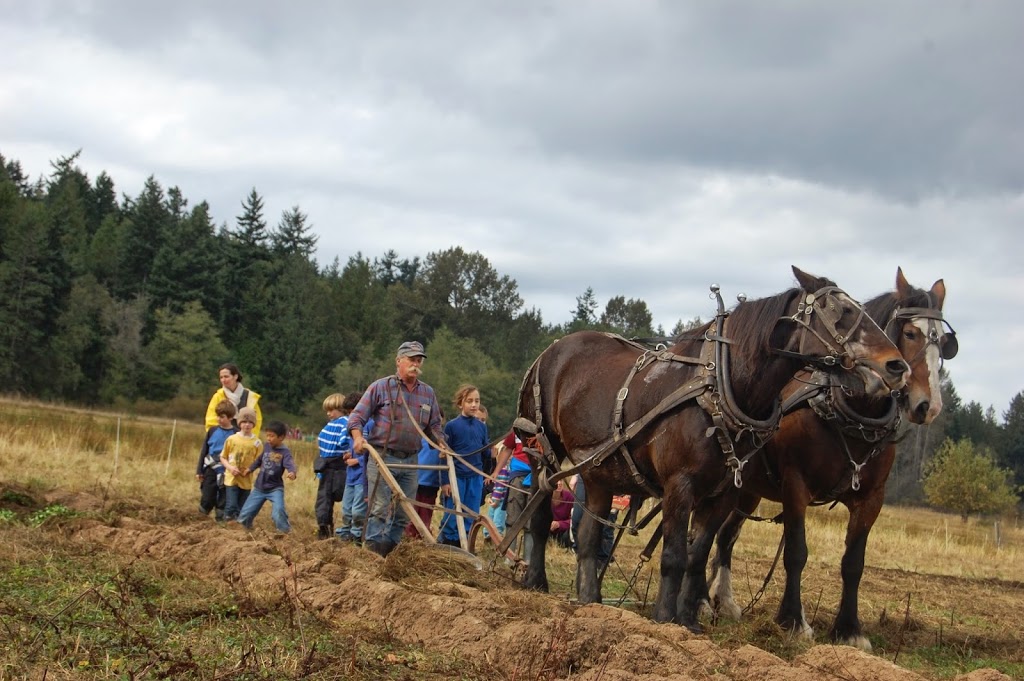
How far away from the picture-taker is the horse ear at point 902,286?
291 inches

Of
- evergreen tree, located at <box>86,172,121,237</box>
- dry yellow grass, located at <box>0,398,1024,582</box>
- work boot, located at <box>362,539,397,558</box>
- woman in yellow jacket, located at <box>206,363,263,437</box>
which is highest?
evergreen tree, located at <box>86,172,121,237</box>

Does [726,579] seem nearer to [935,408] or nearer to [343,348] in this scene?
[935,408]

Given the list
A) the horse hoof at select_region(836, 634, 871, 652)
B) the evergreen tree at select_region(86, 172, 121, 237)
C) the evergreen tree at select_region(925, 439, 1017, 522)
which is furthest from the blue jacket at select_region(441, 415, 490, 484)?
the evergreen tree at select_region(86, 172, 121, 237)

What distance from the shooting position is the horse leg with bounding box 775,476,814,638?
24.6 ft

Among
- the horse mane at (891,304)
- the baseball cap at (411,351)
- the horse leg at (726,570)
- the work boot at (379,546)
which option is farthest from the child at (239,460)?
the horse mane at (891,304)

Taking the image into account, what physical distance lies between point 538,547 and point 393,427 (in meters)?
1.70

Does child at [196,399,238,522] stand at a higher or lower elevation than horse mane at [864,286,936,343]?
lower

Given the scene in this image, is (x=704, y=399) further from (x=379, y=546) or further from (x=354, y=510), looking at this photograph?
(x=354, y=510)

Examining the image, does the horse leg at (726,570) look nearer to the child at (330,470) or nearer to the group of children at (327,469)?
the group of children at (327,469)

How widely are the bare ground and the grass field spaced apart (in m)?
0.16

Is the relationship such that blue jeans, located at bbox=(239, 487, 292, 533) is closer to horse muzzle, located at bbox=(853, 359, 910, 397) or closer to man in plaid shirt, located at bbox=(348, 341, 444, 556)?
man in plaid shirt, located at bbox=(348, 341, 444, 556)

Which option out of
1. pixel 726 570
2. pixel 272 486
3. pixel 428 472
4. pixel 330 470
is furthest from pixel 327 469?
pixel 726 570

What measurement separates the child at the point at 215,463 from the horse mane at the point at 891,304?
7219mm

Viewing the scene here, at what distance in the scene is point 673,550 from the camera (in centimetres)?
668
